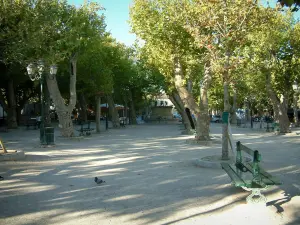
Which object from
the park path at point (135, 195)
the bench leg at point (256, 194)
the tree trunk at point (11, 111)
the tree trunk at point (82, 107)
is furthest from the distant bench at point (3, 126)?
the bench leg at point (256, 194)

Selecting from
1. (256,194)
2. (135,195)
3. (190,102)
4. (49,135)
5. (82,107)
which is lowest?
(135,195)

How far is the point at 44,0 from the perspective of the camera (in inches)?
656

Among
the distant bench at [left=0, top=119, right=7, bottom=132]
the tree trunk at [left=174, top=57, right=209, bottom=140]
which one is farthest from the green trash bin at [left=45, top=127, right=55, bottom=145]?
the distant bench at [left=0, top=119, right=7, bottom=132]

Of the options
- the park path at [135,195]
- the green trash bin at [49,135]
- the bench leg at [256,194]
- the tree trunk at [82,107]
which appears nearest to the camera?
the park path at [135,195]

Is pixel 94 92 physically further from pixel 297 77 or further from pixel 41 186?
pixel 41 186

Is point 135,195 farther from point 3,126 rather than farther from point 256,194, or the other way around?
point 3,126

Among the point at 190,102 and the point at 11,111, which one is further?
the point at 11,111

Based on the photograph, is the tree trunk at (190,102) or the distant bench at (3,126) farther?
the distant bench at (3,126)

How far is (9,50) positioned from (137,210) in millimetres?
11875

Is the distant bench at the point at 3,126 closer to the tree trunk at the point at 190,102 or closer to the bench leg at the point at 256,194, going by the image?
the tree trunk at the point at 190,102

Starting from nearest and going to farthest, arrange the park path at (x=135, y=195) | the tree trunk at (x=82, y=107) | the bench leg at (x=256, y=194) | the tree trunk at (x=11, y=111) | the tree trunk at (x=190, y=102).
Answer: the park path at (x=135, y=195)
the bench leg at (x=256, y=194)
the tree trunk at (x=190, y=102)
the tree trunk at (x=11, y=111)
the tree trunk at (x=82, y=107)

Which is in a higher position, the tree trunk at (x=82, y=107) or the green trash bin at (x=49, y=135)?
the tree trunk at (x=82, y=107)

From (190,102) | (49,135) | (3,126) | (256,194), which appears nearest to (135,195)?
(256,194)

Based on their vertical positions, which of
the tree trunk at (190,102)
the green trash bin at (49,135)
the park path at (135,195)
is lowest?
the park path at (135,195)
